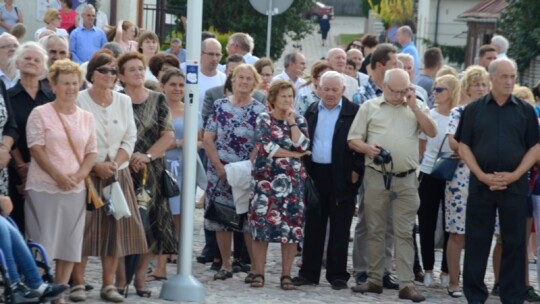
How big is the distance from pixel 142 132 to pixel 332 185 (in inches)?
78.3

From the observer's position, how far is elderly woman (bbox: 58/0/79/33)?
21547 mm

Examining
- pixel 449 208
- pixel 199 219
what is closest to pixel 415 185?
pixel 449 208

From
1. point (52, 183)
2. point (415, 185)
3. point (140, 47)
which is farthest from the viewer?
point (140, 47)

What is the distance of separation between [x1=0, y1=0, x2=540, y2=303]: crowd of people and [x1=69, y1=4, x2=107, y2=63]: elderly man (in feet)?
19.0

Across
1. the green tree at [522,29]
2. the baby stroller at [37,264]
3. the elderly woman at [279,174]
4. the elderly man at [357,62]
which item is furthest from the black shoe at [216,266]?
the green tree at [522,29]

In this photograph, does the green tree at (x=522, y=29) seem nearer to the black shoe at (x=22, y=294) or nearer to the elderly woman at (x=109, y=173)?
the elderly woman at (x=109, y=173)

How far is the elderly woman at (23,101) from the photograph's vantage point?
1128 centimetres

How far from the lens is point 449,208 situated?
13.1 metres

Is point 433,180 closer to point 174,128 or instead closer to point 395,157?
point 395,157

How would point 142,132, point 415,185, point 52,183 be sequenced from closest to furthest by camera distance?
point 52,183 → point 142,132 → point 415,185

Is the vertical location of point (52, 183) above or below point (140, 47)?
below

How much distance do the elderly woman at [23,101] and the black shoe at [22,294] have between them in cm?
131

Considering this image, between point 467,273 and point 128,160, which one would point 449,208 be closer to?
point 467,273

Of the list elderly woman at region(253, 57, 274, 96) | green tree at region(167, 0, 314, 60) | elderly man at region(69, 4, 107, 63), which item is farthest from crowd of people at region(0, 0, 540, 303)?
green tree at region(167, 0, 314, 60)
